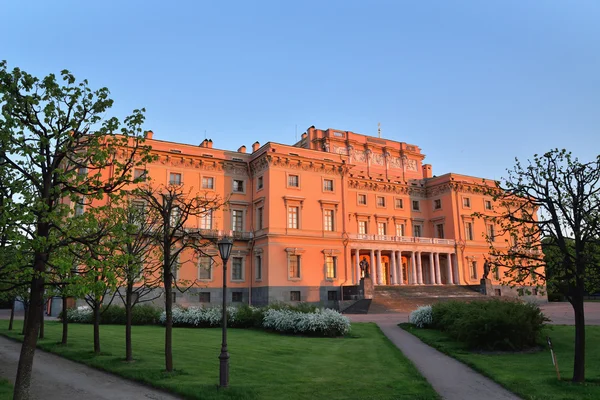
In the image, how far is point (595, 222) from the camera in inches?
506

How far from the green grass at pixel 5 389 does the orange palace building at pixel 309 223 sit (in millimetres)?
25747

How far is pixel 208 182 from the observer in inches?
1735

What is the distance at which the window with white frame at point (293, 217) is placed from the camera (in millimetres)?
44125

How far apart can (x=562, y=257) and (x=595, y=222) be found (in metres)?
1.57

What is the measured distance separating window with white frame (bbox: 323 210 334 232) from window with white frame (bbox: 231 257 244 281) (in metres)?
9.04

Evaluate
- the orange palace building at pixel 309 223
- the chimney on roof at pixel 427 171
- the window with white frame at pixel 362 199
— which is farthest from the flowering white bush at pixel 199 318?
the chimney on roof at pixel 427 171

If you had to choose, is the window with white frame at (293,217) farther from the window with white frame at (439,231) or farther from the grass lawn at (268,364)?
the window with white frame at (439,231)

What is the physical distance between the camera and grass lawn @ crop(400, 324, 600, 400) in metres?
11.5

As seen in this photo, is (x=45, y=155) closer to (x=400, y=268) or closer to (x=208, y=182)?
(x=208, y=182)

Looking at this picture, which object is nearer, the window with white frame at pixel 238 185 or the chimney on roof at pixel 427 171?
the window with white frame at pixel 238 185

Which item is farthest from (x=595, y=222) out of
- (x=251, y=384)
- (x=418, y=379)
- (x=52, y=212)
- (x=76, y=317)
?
(x=76, y=317)

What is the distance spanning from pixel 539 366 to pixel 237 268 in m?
32.3

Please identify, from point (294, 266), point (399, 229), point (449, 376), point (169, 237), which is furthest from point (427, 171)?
point (169, 237)

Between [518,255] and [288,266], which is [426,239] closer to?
[288,266]
